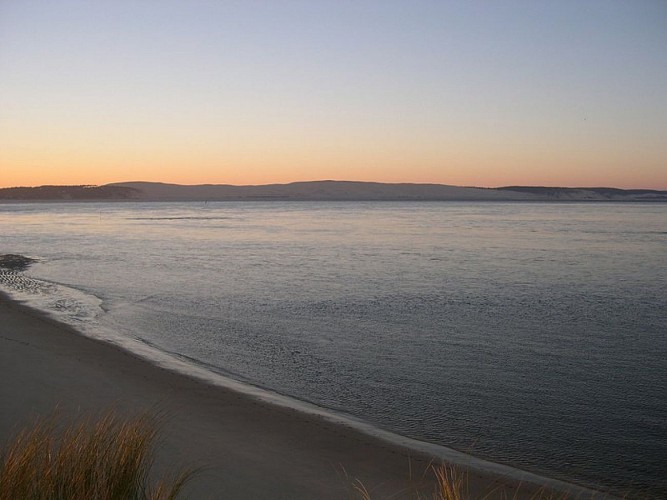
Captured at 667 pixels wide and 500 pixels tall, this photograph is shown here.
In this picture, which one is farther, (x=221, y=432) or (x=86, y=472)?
(x=221, y=432)

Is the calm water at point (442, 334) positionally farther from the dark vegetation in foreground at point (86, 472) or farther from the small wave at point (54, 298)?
the dark vegetation in foreground at point (86, 472)

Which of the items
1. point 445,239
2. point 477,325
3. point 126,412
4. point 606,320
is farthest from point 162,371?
point 445,239

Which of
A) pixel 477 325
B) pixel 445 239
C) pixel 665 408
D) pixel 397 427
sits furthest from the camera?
pixel 445 239

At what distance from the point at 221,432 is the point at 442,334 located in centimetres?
623

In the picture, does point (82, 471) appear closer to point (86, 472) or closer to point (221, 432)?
point (86, 472)

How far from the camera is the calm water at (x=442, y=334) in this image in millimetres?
7602

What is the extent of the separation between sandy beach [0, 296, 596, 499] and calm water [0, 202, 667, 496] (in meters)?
0.86

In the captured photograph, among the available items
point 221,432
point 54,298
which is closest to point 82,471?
point 221,432

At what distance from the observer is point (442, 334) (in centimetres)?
1237

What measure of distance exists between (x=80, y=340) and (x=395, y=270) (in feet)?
42.6

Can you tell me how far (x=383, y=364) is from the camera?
34.0 feet

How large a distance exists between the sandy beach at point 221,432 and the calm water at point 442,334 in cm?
86

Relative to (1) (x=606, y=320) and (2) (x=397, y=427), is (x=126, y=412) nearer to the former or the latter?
(2) (x=397, y=427)

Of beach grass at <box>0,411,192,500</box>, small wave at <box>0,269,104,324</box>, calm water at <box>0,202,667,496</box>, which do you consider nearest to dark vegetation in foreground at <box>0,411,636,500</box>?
beach grass at <box>0,411,192,500</box>
